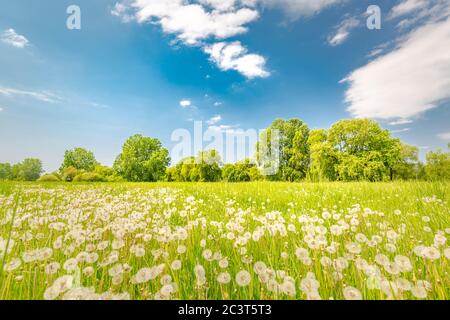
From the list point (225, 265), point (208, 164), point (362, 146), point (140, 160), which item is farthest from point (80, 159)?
point (362, 146)

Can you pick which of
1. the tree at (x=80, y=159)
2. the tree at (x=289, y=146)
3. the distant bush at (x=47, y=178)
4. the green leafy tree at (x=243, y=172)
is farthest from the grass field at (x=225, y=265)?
the green leafy tree at (x=243, y=172)

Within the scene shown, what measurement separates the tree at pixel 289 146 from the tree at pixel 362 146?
15.2 feet

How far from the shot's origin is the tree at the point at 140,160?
40.7m

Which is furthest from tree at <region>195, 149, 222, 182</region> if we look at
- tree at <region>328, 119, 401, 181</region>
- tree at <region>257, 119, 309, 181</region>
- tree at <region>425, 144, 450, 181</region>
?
tree at <region>425, 144, 450, 181</region>

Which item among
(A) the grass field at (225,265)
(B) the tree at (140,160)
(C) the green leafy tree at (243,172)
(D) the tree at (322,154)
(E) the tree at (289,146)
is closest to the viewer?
(A) the grass field at (225,265)

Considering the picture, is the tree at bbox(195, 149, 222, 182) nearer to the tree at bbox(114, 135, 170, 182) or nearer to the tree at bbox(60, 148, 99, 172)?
the tree at bbox(114, 135, 170, 182)

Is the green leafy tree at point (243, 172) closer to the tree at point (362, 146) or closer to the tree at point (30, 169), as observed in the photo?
the tree at point (362, 146)

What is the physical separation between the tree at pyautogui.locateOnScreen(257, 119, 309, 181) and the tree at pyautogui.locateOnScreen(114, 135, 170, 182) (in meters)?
19.1

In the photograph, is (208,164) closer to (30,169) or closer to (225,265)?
(30,169)

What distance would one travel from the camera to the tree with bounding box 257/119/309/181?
37719 millimetres
